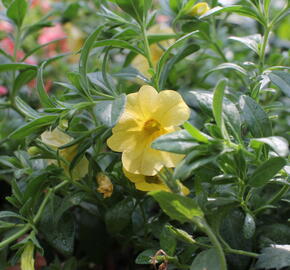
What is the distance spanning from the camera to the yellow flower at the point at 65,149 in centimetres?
89

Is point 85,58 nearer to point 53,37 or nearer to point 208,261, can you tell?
point 208,261

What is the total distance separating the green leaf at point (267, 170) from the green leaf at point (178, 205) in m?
0.10

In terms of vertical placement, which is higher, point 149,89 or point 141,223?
point 149,89

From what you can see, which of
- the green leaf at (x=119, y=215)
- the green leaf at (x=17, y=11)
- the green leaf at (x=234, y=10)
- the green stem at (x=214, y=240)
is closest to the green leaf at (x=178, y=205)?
the green stem at (x=214, y=240)

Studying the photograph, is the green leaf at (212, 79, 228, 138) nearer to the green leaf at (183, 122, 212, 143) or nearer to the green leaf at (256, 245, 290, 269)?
the green leaf at (183, 122, 212, 143)

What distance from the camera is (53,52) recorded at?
A: 2146 mm

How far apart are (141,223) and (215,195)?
0.76ft

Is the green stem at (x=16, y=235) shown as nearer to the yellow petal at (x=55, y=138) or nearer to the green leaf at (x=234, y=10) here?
the yellow petal at (x=55, y=138)

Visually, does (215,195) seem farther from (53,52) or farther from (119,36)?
(53,52)

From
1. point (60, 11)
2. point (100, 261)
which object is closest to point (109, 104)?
point (100, 261)

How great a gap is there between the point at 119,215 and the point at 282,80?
0.36m

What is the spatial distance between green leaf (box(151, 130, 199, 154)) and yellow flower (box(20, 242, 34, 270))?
0.33 m

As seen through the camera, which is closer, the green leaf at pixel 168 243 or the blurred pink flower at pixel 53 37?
the green leaf at pixel 168 243

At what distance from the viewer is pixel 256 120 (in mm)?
743
